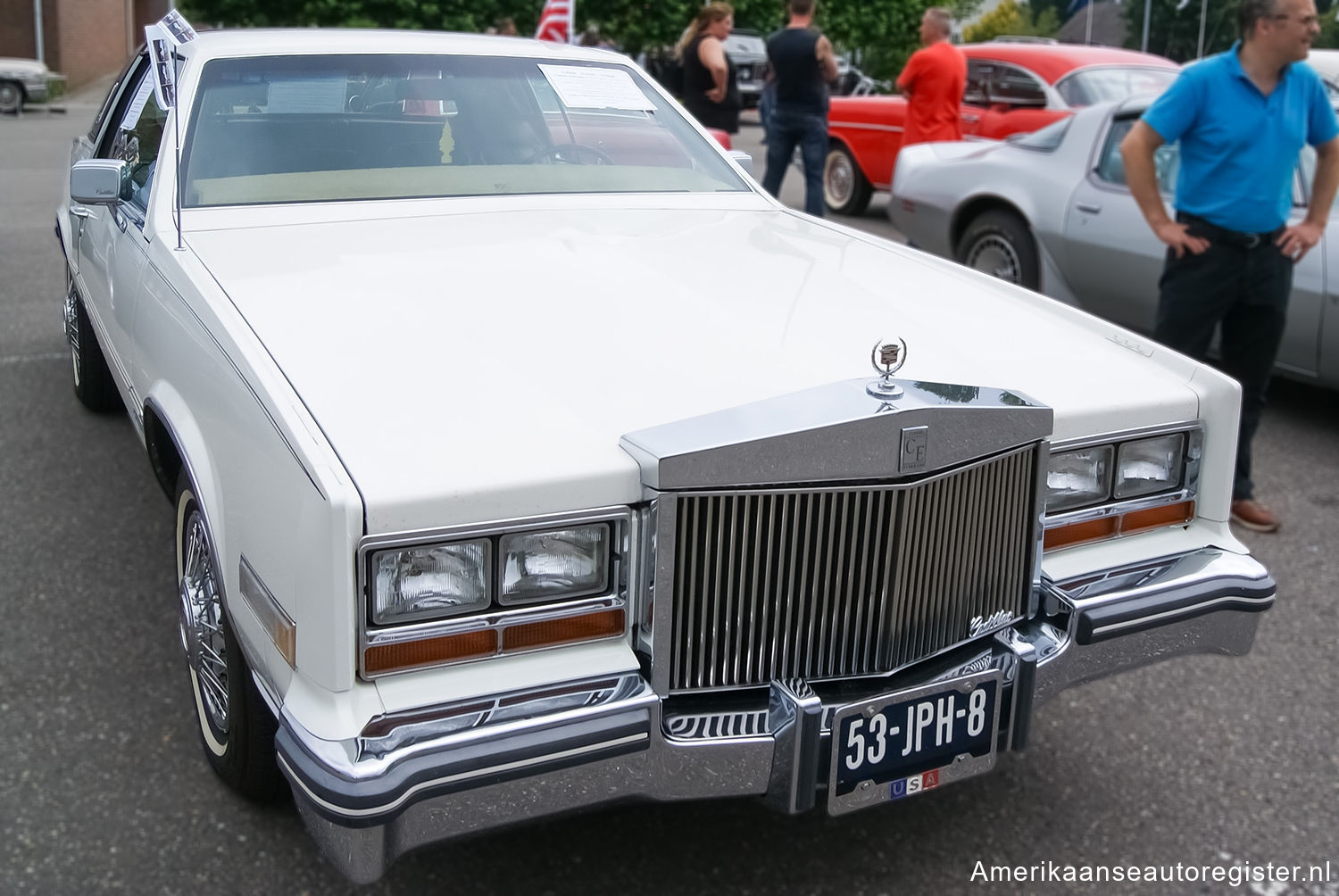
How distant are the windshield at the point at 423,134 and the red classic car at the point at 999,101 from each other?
612 cm

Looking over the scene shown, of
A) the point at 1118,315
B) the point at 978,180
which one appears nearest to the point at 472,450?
the point at 1118,315

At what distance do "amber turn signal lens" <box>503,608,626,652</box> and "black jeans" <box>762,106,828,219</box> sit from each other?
6963 millimetres

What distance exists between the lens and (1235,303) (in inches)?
166

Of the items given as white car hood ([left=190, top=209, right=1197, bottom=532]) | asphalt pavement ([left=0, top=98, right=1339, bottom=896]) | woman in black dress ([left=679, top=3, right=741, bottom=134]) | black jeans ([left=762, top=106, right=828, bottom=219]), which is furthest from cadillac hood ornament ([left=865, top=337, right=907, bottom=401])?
woman in black dress ([left=679, top=3, right=741, bottom=134])

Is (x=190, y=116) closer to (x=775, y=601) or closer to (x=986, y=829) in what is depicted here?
(x=775, y=601)

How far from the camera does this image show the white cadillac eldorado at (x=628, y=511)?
6.58 feet

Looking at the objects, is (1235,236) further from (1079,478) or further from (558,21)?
(558,21)

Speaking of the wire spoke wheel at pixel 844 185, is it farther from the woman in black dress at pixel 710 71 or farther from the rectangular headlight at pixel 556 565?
the rectangular headlight at pixel 556 565

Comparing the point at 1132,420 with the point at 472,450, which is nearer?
the point at 472,450

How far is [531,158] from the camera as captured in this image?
3732 millimetres

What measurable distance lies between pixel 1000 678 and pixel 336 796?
1162 mm

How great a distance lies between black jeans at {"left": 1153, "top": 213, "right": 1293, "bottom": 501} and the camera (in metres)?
4.13

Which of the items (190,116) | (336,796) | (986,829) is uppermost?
(190,116)

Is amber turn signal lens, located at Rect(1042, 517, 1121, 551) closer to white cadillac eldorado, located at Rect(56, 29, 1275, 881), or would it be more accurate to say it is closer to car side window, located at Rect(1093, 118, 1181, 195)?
white cadillac eldorado, located at Rect(56, 29, 1275, 881)
